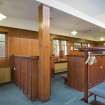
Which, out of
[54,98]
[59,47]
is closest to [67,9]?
[54,98]

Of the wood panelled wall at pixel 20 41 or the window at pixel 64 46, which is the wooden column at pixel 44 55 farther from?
the window at pixel 64 46

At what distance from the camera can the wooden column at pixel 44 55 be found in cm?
295

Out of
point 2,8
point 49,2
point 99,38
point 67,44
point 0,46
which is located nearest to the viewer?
point 49,2

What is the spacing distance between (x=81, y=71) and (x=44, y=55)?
1381 millimetres

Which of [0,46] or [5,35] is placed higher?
[5,35]

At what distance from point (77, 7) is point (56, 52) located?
318 cm

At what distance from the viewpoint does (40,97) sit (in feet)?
9.78

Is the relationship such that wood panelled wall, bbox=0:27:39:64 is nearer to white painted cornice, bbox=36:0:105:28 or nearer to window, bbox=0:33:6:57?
window, bbox=0:33:6:57

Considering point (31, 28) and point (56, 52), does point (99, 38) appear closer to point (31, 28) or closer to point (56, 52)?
point (56, 52)

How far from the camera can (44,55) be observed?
9.74ft

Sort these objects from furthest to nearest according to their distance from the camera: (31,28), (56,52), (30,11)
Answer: (56,52), (31,28), (30,11)

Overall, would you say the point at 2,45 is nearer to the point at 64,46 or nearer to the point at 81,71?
the point at 81,71

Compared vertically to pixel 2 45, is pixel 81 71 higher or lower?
lower

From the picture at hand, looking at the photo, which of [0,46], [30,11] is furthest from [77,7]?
[0,46]
